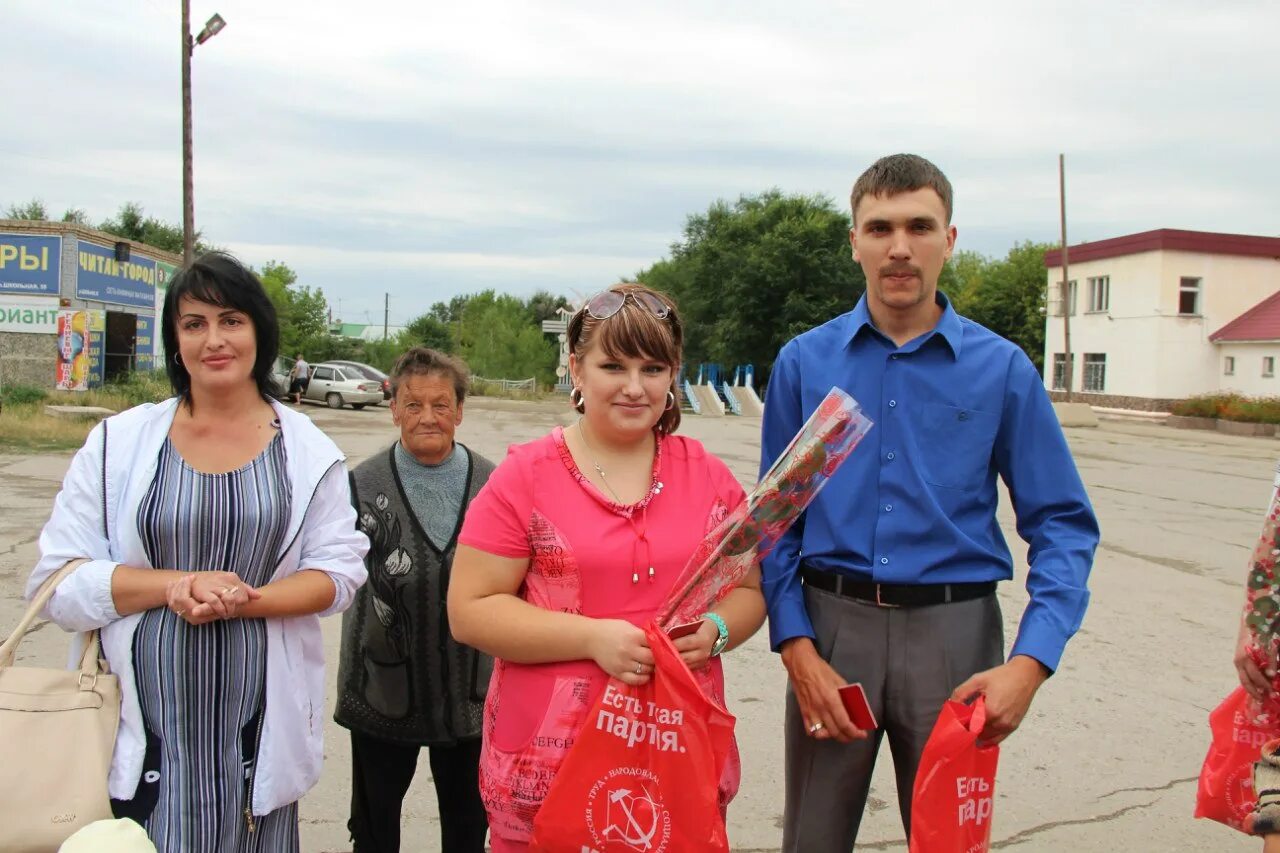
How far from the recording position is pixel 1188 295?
3725cm

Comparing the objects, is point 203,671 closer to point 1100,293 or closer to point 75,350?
point 75,350

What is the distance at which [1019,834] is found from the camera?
149 inches

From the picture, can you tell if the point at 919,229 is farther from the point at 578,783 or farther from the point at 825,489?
the point at 578,783

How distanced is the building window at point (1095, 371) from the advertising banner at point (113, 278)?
34.3 m

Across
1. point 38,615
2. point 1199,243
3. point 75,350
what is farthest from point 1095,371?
point 38,615

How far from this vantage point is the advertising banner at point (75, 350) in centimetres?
2238

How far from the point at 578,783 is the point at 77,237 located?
24778 mm

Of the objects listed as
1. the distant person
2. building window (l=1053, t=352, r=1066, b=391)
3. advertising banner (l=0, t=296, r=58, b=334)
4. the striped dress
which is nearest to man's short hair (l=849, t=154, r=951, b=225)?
the striped dress

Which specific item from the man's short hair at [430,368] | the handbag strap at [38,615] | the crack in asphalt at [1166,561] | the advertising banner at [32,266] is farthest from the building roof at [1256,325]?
the handbag strap at [38,615]

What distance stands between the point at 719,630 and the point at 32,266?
81.4ft

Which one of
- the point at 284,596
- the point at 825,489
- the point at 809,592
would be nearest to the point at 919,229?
the point at 825,489

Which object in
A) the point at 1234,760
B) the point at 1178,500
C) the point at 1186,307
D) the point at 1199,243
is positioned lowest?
the point at 1178,500

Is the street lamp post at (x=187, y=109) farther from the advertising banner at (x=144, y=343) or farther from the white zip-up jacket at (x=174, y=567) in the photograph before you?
the white zip-up jacket at (x=174, y=567)

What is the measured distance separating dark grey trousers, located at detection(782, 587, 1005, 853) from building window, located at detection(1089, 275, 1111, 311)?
4129cm
